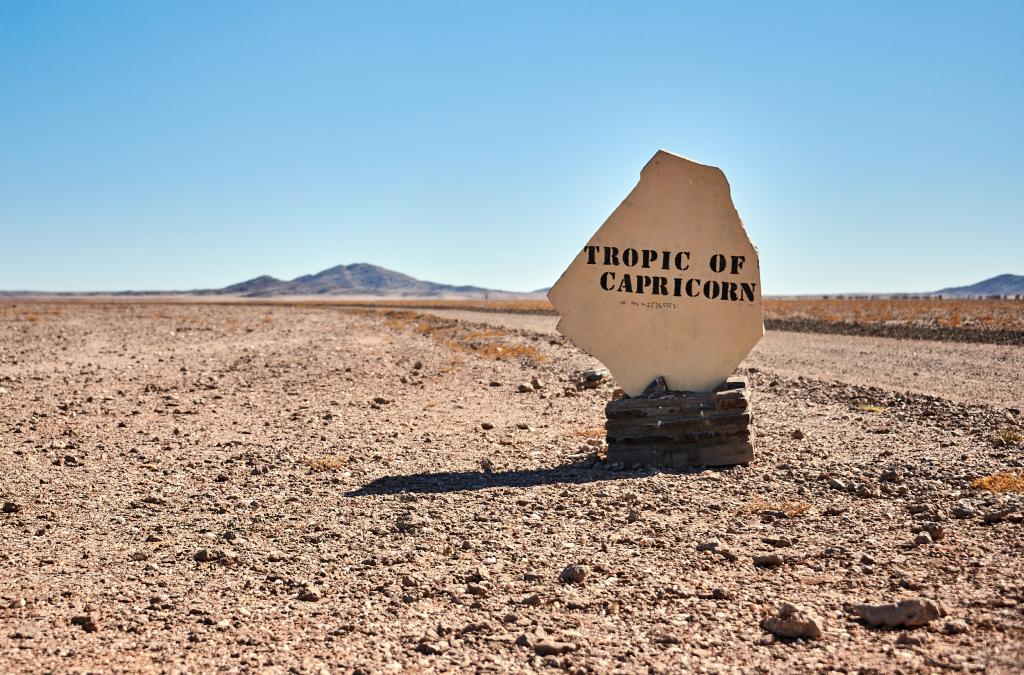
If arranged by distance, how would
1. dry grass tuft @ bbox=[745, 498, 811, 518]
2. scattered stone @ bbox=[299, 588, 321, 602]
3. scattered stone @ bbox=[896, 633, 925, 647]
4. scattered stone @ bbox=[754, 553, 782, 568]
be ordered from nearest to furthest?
scattered stone @ bbox=[896, 633, 925, 647], scattered stone @ bbox=[299, 588, 321, 602], scattered stone @ bbox=[754, 553, 782, 568], dry grass tuft @ bbox=[745, 498, 811, 518]

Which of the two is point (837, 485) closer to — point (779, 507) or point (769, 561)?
point (779, 507)

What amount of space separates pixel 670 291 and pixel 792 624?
5.15 m

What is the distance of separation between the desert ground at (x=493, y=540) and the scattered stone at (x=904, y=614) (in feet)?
0.04

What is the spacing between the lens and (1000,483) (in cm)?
769

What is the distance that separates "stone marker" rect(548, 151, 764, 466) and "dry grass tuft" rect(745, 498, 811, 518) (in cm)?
195

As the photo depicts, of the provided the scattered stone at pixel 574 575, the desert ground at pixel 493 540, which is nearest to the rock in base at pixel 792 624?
the desert ground at pixel 493 540

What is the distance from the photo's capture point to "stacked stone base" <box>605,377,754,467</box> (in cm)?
899

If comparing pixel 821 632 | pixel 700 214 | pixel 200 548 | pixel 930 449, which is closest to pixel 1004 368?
pixel 930 449

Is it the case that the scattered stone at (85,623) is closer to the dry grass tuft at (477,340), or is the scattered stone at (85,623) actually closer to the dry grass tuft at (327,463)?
the dry grass tuft at (327,463)

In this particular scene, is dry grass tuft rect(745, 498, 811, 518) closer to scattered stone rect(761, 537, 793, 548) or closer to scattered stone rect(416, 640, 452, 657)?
scattered stone rect(761, 537, 793, 548)

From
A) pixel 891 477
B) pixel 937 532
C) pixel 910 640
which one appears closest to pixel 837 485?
pixel 891 477

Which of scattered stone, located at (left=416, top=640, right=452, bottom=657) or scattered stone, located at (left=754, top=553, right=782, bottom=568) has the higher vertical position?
scattered stone, located at (left=754, top=553, right=782, bottom=568)

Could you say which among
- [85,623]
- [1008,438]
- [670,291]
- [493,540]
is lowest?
[85,623]

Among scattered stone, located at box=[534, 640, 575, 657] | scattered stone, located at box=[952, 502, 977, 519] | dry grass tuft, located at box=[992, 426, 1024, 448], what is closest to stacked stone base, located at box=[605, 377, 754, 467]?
scattered stone, located at box=[952, 502, 977, 519]
